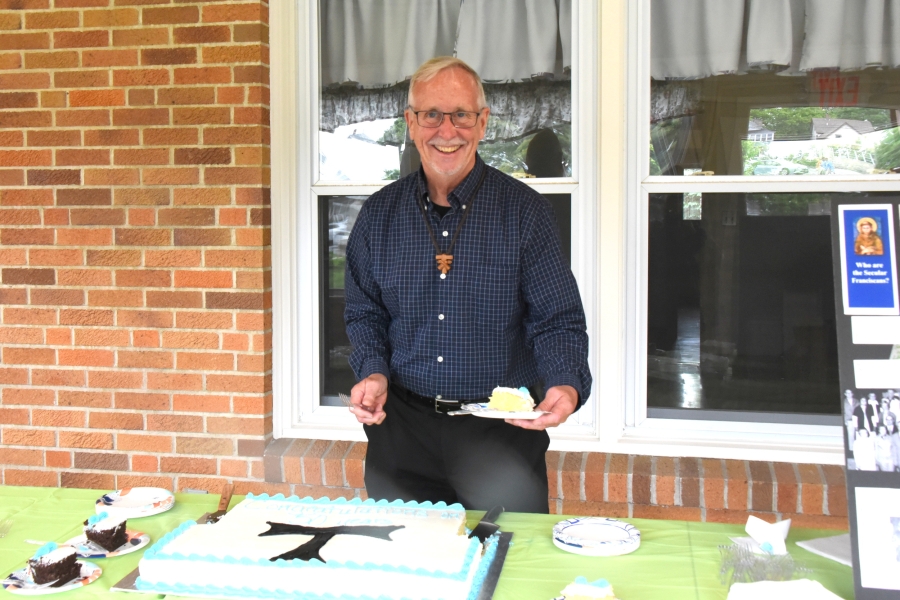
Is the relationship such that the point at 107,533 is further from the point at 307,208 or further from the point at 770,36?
the point at 770,36

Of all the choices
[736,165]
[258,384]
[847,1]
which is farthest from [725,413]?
[258,384]

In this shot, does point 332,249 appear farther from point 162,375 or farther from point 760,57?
point 760,57

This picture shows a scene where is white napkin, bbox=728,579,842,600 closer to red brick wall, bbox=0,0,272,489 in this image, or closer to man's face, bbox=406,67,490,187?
man's face, bbox=406,67,490,187

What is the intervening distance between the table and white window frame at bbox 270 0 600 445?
1.28 m

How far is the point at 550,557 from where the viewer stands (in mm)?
1594

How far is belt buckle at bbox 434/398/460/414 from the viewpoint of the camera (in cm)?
226

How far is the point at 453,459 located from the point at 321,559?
3.03 ft

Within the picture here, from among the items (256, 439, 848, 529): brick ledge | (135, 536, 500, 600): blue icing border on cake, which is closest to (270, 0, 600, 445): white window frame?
(256, 439, 848, 529): brick ledge

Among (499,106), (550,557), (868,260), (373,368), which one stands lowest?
(550,557)

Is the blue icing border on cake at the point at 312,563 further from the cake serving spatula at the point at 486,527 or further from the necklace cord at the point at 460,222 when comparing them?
the necklace cord at the point at 460,222

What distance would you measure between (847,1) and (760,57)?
328 millimetres

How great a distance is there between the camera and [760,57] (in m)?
2.92

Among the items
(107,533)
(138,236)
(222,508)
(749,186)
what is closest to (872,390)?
(222,508)

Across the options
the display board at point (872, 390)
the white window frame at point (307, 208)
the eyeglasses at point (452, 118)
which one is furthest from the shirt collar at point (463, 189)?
the display board at point (872, 390)
